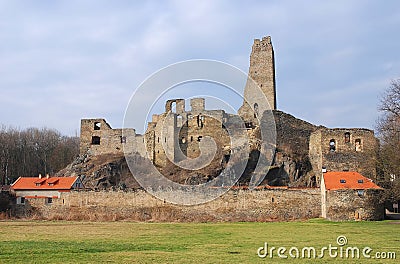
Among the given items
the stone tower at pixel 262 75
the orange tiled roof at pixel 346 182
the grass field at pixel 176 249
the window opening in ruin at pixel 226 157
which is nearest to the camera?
the grass field at pixel 176 249

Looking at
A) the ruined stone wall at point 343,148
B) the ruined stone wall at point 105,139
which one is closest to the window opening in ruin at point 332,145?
the ruined stone wall at point 343,148

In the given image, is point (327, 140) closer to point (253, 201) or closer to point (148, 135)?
point (253, 201)

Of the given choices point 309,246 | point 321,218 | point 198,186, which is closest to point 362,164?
point 321,218

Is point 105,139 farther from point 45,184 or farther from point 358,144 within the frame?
point 358,144

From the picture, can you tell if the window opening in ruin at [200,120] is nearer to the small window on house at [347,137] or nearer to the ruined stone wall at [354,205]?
the small window on house at [347,137]

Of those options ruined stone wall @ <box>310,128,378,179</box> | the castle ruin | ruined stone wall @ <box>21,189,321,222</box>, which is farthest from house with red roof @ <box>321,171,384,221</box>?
ruined stone wall @ <box>310,128,378,179</box>

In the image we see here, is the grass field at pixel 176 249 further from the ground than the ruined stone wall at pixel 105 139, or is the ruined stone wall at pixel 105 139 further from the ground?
the ruined stone wall at pixel 105 139

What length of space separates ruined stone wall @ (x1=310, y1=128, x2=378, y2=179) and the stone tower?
13408 millimetres

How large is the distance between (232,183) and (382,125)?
13950 millimetres

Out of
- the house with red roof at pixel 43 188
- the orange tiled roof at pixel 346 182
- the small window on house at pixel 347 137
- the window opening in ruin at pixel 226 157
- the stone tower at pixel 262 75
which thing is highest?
the stone tower at pixel 262 75

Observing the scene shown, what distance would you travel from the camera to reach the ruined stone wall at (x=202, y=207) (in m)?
34.5

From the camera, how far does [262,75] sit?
58031mm

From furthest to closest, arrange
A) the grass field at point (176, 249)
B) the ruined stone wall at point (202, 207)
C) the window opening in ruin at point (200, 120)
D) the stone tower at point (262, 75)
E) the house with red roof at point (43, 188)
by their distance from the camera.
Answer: the stone tower at point (262, 75) → the window opening in ruin at point (200, 120) → the house with red roof at point (43, 188) → the ruined stone wall at point (202, 207) → the grass field at point (176, 249)

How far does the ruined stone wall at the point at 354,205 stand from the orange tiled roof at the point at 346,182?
0.46m
